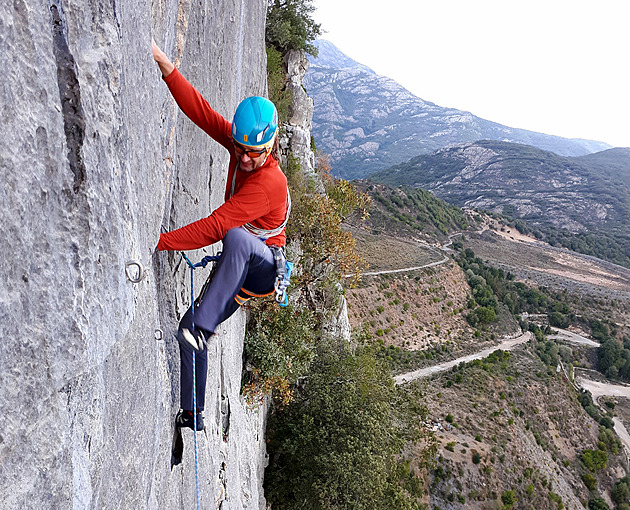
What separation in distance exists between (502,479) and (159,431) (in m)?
35.1

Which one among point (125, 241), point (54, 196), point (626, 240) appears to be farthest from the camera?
point (626, 240)

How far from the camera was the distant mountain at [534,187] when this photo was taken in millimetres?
142250

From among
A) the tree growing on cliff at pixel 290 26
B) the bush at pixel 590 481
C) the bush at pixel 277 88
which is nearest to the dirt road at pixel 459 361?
the bush at pixel 590 481

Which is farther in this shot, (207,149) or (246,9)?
(246,9)

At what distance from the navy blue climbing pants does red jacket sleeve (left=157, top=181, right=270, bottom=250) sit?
0.17 meters

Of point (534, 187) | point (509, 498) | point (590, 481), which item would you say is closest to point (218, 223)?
point (509, 498)

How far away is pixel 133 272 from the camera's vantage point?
2.88 metres

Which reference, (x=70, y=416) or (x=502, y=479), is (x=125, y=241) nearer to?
(x=70, y=416)

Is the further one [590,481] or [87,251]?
[590,481]

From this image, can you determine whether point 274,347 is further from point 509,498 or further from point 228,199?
point 509,498

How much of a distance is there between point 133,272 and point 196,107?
193 centimetres

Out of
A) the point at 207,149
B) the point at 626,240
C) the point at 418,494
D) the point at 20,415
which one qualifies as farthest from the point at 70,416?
the point at 626,240

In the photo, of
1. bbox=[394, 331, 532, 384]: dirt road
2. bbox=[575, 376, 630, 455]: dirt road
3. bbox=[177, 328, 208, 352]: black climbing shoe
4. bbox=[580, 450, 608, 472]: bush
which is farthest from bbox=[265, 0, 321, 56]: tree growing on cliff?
bbox=[575, 376, 630, 455]: dirt road

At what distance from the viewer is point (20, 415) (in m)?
1.82
